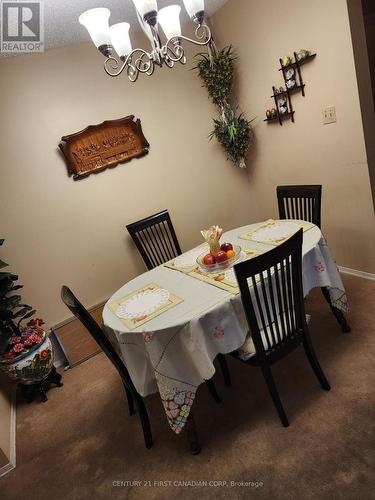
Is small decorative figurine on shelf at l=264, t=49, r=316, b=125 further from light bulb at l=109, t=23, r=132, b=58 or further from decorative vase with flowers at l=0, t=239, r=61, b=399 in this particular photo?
A: decorative vase with flowers at l=0, t=239, r=61, b=399

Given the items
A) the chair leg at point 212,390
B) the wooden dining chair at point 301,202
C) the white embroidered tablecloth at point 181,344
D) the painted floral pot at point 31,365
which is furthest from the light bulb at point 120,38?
the painted floral pot at point 31,365

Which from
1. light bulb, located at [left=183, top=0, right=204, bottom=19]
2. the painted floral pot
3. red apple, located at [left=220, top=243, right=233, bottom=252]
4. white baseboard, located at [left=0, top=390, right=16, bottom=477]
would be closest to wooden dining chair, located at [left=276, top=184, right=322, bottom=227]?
red apple, located at [left=220, top=243, right=233, bottom=252]

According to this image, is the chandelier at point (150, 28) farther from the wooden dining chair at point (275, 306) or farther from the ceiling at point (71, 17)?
the wooden dining chair at point (275, 306)

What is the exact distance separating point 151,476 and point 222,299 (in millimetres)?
967

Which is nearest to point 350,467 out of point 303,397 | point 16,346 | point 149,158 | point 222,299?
point 303,397

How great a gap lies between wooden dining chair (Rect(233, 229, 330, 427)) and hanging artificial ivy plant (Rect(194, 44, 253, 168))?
6.07ft

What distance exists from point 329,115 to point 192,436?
2368 millimetres

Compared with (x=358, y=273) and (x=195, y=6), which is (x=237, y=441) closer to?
(x=358, y=273)

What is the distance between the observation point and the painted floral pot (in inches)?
88.0

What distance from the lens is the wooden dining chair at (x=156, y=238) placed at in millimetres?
→ 2729

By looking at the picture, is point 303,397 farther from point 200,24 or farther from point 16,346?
point 200,24

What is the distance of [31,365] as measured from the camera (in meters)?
2.27

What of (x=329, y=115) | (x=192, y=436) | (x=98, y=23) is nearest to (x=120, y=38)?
(x=98, y=23)

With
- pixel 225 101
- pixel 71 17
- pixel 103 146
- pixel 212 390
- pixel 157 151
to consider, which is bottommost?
pixel 212 390
